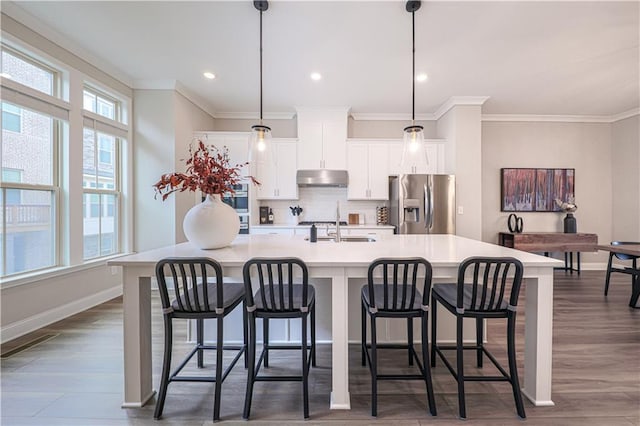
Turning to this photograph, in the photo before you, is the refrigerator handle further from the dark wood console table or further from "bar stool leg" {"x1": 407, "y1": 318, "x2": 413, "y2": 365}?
"bar stool leg" {"x1": 407, "y1": 318, "x2": 413, "y2": 365}

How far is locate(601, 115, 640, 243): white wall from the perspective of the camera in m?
5.05

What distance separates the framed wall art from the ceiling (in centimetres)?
128

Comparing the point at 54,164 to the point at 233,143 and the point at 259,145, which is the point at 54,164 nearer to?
the point at 233,143

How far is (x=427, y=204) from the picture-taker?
4.43m

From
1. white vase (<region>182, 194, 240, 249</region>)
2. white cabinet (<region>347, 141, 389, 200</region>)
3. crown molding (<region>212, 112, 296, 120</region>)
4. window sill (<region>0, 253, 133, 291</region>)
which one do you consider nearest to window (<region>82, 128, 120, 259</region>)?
window sill (<region>0, 253, 133, 291</region>)

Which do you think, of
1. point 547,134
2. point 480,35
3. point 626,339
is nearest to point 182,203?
point 480,35

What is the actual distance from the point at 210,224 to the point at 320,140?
324cm

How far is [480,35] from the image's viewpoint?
9.42 ft

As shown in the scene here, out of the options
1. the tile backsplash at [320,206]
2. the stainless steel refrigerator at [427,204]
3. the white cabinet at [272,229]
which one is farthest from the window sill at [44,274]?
the stainless steel refrigerator at [427,204]

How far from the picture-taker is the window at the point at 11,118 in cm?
261

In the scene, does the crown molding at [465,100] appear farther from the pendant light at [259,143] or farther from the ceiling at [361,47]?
the pendant light at [259,143]

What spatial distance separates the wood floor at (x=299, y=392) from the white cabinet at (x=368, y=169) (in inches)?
110

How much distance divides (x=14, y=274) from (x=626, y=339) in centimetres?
558

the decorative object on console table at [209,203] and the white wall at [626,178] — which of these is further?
the white wall at [626,178]
